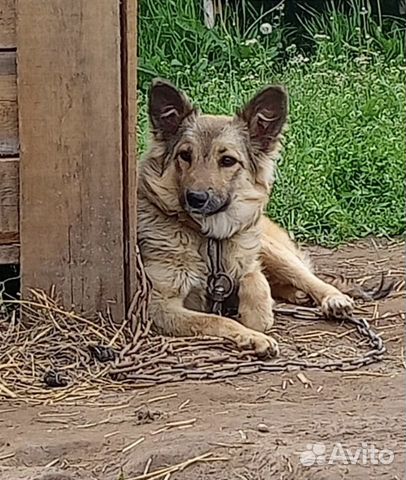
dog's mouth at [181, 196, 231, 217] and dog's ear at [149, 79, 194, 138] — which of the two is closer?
dog's mouth at [181, 196, 231, 217]

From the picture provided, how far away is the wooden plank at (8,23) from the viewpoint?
4625 mm

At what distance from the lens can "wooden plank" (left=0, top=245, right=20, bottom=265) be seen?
15.7 ft

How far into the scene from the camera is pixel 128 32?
4699 mm

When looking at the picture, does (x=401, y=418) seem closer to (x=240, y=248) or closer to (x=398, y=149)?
(x=240, y=248)

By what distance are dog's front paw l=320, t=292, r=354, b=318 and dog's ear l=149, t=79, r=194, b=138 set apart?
104 cm

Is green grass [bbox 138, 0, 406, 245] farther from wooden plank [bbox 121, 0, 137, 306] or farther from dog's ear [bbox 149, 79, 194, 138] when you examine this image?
wooden plank [bbox 121, 0, 137, 306]

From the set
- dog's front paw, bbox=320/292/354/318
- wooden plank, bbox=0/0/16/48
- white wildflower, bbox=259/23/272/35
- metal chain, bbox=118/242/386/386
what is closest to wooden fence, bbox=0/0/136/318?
wooden plank, bbox=0/0/16/48

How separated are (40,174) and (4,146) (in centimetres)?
19

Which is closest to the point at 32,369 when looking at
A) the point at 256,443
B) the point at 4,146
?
the point at 4,146

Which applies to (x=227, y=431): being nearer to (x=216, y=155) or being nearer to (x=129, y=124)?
(x=129, y=124)

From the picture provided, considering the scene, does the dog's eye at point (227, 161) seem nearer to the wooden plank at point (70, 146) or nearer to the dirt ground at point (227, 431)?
the wooden plank at point (70, 146)

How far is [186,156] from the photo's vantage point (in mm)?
5102

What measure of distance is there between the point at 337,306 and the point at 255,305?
393mm

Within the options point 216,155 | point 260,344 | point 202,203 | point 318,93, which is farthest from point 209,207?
point 318,93
